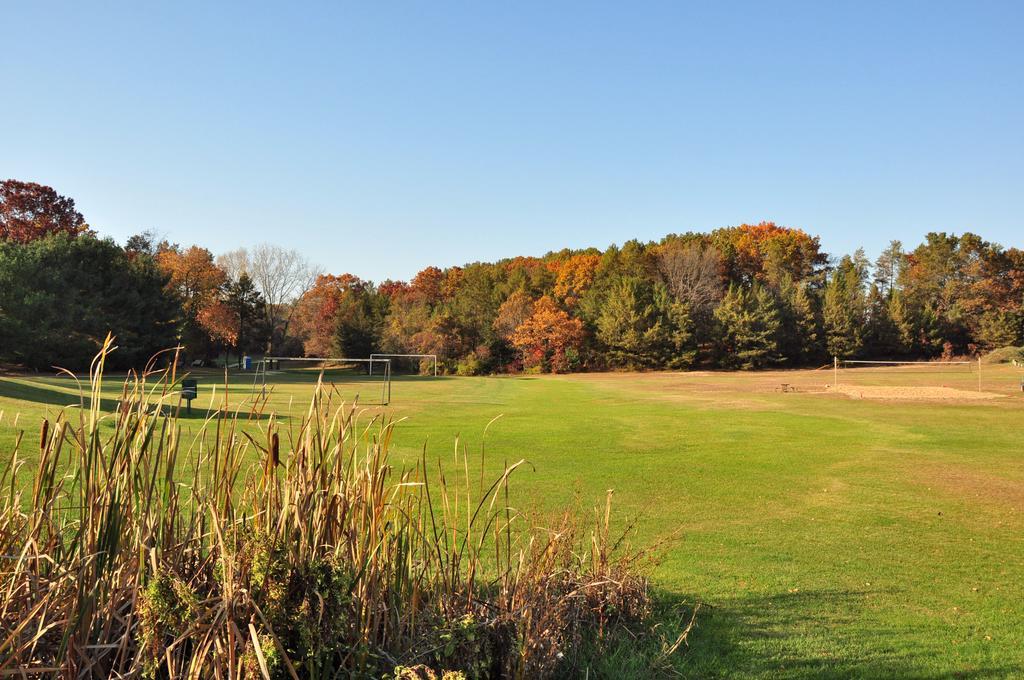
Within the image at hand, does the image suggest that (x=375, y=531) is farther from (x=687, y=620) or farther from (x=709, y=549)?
(x=709, y=549)

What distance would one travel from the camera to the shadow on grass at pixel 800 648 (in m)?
4.51

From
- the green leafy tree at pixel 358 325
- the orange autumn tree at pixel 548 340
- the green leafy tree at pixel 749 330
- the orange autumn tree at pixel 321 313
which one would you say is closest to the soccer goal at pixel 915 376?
the green leafy tree at pixel 749 330

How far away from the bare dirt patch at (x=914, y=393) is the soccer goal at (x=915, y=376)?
1.14 meters

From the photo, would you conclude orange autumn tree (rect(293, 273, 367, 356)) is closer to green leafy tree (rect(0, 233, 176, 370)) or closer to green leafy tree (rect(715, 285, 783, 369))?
green leafy tree (rect(0, 233, 176, 370))

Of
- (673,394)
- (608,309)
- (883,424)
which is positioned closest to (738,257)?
(608,309)

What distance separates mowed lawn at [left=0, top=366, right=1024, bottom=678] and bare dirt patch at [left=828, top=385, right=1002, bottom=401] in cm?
713

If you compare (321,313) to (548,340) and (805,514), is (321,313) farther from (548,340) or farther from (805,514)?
(805,514)

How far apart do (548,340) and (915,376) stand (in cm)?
2858

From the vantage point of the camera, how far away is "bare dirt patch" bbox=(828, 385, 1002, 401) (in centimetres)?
3072

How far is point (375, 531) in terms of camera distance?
3.26 m

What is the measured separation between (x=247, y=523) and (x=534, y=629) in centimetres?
145

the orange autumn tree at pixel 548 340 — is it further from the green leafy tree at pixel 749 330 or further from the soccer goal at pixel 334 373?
the green leafy tree at pixel 749 330

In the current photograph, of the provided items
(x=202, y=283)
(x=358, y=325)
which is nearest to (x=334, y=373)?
(x=358, y=325)

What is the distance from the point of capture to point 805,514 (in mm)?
9633
